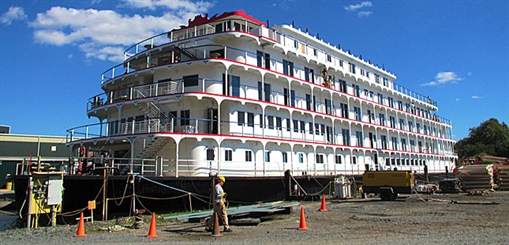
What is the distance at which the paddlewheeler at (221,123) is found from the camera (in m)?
18.2

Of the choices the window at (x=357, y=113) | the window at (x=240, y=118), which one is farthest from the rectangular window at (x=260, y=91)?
the window at (x=357, y=113)

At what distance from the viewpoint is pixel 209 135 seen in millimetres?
20297

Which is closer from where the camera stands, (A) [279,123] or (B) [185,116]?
(B) [185,116]

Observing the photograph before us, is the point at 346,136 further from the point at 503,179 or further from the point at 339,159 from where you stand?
the point at 503,179

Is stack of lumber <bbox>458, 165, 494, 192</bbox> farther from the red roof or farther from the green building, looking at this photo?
the green building

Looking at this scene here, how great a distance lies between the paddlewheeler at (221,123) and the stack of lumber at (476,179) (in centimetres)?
777

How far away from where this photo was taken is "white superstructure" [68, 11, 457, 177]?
20.8 m

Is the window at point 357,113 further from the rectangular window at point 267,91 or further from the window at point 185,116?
the window at point 185,116

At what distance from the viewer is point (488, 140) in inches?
3179

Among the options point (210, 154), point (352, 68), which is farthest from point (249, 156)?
point (352, 68)

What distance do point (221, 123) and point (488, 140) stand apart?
7852cm

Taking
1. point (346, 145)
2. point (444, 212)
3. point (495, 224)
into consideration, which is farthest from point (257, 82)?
point (495, 224)

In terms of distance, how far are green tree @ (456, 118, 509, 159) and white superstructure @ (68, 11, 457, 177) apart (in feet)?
174

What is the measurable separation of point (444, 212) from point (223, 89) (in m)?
13.5
